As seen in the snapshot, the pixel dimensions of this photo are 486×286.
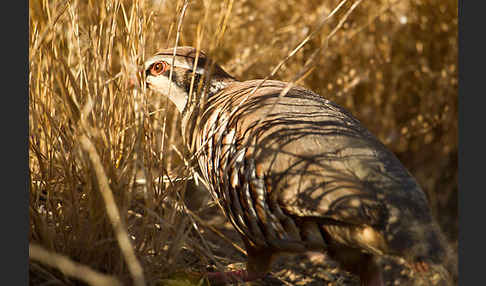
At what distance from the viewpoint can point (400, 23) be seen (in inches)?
153

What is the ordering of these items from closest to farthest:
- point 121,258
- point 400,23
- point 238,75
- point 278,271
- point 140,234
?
point 121,258 → point 140,234 → point 278,271 → point 238,75 → point 400,23

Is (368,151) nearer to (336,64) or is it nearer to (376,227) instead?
(376,227)

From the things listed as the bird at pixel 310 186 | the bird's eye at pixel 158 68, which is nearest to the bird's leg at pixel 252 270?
the bird at pixel 310 186

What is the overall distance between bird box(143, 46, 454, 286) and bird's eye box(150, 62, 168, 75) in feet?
1.53

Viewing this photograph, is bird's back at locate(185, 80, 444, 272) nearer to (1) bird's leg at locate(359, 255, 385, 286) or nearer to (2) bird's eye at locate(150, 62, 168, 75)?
(1) bird's leg at locate(359, 255, 385, 286)

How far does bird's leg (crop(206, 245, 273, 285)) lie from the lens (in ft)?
7.30

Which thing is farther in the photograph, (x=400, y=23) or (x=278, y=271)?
(x=400, y=23)

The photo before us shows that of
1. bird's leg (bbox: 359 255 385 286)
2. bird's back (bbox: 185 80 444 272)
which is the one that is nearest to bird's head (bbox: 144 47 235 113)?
bird's back (bbox: 185 80 444 272)

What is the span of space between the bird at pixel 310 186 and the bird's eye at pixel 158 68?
47 cm

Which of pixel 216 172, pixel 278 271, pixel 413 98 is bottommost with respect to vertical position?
pixel 278 271

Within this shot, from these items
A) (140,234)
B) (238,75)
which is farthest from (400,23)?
(140,234)

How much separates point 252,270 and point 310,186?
2.46 ft

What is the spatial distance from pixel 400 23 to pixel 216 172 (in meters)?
2.47

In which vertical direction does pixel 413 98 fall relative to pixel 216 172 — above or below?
above
